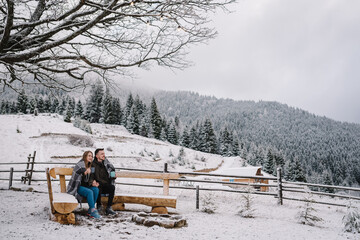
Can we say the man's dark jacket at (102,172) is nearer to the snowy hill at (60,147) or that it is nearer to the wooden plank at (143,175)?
the wooden plank at (143,175)

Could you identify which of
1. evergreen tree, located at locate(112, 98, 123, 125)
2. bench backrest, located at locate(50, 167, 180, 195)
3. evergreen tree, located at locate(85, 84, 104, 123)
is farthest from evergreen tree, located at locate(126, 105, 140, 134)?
bench backrest, located at locate(50, 167, 180, 195)

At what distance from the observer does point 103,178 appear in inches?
212

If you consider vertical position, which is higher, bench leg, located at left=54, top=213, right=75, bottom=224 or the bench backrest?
the bench backrest

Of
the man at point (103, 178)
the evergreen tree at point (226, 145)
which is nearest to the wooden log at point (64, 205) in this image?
the man at point (103, 178)

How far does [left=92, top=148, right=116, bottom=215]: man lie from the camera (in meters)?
5.30

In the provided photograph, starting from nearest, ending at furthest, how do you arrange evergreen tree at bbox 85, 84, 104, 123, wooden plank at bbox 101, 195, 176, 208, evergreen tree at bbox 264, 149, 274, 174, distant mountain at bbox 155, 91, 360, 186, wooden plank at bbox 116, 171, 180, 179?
wooden plank at bbox 101, 195, 176, 208 → wooden plank at bbox 116, 171, 180, 179 → evergreen tree at bbox 264, 149, 274, 174 → evergreen tree at bbox 85, 84, 104, 123 → distant mountain at bbox 155, 91, 360, 186

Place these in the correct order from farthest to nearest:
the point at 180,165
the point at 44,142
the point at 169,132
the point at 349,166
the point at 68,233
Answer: the point at 349,166 → the point at 169,132 → the point at 180,165 → the point at 44,142 → the point at 68,233

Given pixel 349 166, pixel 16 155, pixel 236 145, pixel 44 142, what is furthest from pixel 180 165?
pixel 349 166

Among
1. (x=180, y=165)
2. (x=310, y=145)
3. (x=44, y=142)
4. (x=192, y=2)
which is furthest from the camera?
(x=310, y=145)

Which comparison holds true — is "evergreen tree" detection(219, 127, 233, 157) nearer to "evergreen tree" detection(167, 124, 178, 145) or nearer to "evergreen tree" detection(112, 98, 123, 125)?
"evergreen tree" detection(167, 124, 178, 145)

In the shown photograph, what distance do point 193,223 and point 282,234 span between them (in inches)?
72.0

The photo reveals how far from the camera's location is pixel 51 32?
4621mm

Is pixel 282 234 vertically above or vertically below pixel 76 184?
below

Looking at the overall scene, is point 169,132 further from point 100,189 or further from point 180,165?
point 100,189
